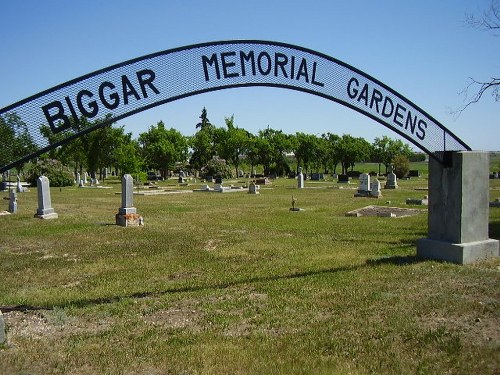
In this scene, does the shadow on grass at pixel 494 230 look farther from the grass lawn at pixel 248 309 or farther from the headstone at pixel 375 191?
the headstone at pixel 375 191

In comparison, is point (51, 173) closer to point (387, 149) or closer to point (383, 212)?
point (383, 212)

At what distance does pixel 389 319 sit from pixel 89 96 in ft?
14.6

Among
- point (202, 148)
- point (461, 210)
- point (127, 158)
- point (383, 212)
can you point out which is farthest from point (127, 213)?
point (202, 148)

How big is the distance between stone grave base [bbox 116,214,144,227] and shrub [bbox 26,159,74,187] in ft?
119

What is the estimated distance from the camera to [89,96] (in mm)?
5539

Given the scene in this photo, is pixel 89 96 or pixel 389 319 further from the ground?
pixel 89 96

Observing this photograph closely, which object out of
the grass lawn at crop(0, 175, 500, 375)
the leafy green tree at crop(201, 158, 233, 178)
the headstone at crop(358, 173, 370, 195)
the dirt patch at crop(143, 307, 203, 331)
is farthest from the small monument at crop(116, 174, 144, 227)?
the leafy green tree at crop(201, 158, 233, 178)

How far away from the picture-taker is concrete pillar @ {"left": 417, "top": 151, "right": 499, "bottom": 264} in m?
8.38

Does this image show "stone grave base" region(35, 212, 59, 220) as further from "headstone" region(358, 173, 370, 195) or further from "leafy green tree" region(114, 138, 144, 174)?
"leafy green tree" region(114, 138, 144, 174)

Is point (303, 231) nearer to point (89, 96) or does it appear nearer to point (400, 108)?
point (400, 108)

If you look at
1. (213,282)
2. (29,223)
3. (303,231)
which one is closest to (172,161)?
(29,223)

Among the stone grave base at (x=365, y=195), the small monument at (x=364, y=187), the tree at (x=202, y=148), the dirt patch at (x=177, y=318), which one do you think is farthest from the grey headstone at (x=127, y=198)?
the tree at (x=202, y=148)

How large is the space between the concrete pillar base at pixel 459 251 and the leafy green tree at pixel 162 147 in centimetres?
6818

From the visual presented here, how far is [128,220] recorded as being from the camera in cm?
1689
